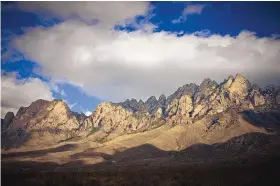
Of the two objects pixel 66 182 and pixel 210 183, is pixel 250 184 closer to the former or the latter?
pixel 210 183

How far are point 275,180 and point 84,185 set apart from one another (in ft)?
58.4

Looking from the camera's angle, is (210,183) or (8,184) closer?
(210,183)

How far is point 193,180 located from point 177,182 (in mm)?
1778

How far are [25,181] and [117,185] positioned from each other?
9.79 meters

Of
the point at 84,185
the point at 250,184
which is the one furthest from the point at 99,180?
the point at 250,184

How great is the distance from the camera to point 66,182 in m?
30.1

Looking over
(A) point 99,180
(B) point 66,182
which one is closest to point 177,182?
(A) point 99,180

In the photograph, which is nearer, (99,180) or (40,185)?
(40,185)

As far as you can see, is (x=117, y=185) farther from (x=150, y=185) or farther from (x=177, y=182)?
(x=177, y=182)

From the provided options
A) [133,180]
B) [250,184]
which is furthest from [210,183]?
[133,180]

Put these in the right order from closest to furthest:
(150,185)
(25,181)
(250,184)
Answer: (250,184), (150,185), (25,181)

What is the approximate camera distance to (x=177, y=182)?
28.7 meters

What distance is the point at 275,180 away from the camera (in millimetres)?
27453

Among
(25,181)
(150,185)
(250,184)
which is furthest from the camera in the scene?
(25,181)
